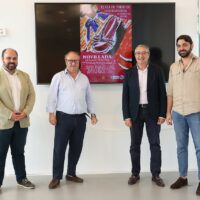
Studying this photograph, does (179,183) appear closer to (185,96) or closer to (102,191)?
(102,191)

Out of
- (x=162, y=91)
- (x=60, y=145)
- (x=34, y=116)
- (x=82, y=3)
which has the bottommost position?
(x=60, y=145)

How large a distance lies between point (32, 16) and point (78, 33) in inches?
23.0

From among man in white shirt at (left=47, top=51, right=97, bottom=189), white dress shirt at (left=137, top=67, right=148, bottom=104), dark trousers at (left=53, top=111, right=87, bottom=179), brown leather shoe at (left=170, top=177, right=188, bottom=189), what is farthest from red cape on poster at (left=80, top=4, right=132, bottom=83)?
brown leather shoe at (left=170, top=177, right=188, bottom=189)

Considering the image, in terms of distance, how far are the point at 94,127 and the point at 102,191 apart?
910 mm

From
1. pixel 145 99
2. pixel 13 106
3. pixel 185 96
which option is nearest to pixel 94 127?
pixel 145 99

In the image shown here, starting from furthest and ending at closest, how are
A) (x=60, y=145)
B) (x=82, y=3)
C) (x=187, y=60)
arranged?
1. (x=82, y=3)
2. (x=60, y=145)
3. (x=187, y=60)

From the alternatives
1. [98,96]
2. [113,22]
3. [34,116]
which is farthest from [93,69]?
[34,116]

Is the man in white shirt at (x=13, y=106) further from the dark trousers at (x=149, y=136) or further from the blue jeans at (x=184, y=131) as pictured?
the blue jeans at (x=184, y=131)

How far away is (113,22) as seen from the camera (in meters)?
4.05

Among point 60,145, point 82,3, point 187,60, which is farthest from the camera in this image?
Result: point 82,3

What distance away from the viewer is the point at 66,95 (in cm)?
359

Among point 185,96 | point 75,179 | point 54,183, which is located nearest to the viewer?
point 185,96

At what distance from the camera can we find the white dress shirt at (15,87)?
3424 millimetres

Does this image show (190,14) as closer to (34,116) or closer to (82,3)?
(82,3)
